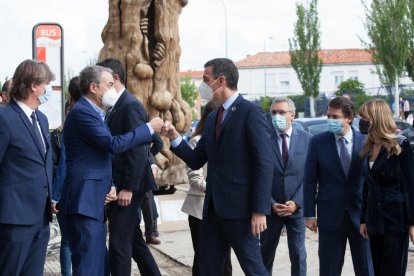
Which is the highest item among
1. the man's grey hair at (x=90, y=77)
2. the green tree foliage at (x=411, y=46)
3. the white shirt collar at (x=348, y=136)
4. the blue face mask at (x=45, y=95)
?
the green tree foliage at (x=411, y=46)

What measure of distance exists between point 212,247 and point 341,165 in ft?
4.39

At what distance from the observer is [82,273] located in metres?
5.83

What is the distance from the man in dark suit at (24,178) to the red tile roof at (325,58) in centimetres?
8612

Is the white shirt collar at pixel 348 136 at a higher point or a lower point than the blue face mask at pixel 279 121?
lower

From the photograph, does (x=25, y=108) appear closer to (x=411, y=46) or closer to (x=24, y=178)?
(x=24, y=178)

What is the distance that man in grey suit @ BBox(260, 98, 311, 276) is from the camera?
6.99 meters

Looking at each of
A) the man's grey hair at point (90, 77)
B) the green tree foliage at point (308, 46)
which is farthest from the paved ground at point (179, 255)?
the green tree foliage at point (308, 46)

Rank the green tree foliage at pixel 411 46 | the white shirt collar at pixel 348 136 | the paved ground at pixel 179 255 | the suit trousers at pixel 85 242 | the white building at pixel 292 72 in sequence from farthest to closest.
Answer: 1. the white building at pixel 292 72
2. the green tree foliage at pixel 411 46
3. the paved ground at pixel 179 255
4. the white shirt collar at pixel 348 136
5. the suit trousers at pixel 85 242

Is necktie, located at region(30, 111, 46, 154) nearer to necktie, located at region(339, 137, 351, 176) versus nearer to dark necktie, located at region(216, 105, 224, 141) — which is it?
dark necktie, located at region(216, 105, 224, 141)

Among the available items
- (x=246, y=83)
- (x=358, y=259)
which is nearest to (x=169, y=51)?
(x=358, y=259)

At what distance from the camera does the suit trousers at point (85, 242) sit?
228 inches

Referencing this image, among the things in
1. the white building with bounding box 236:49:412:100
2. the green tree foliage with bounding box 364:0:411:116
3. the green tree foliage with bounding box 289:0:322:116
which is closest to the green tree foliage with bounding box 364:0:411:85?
the green tree foliage with bounding box 364:0:411:116

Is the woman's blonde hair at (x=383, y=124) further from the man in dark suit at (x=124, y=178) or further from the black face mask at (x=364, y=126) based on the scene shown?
the man in dark suit at (x=124, y=178)

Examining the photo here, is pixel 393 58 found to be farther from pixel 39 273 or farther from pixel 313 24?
pixel 39 273
